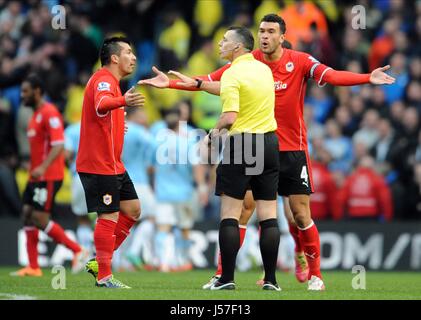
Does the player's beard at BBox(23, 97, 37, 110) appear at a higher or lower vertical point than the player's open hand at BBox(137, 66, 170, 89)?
lower

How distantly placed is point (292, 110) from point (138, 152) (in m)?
6.29

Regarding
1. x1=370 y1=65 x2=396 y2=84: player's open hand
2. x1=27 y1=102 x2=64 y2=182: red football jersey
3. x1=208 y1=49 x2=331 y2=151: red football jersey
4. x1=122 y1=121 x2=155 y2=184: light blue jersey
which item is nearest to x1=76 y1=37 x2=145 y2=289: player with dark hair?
x1=208 y1=49 x2=331 y2=151: red football jersey

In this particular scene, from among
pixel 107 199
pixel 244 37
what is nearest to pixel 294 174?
pixel 244 37

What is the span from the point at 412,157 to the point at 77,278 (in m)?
7.55

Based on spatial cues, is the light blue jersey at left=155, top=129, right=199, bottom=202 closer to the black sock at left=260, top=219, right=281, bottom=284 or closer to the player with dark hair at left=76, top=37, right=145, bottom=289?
the player with dark hair at left=76, top=37, right=145, bottom=289

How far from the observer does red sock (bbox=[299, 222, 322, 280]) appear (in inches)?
500

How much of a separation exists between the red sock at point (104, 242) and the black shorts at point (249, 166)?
1240mm

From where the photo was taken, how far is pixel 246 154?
38.1 ft

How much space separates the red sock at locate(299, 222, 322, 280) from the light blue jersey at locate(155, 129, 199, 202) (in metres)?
6.32

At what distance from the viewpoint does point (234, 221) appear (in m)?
11.7

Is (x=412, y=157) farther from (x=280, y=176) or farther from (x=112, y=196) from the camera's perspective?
(x=112, y=196)

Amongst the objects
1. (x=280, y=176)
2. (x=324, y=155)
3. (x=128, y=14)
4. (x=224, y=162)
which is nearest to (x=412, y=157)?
(x=324, y=155)

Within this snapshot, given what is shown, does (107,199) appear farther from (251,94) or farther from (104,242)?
(251,94)
